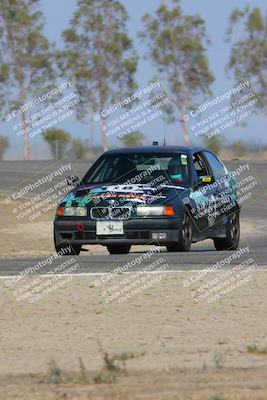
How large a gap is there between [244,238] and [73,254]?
9.60 metres

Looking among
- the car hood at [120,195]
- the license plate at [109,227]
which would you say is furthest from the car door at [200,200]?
the license plate at [109,227]

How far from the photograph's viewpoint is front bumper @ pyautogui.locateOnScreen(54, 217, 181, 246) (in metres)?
16.1

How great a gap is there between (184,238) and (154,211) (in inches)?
24.4

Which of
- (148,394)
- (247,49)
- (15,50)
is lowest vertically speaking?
(247,49)

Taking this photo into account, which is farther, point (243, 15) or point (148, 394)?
point (243, 15)

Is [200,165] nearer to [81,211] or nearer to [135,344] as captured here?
[81,211]

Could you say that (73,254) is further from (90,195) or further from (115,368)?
(115,368)

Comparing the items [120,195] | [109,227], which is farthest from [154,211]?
[109,227]

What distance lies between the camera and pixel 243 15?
8738 centimetres

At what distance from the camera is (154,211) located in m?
16.1

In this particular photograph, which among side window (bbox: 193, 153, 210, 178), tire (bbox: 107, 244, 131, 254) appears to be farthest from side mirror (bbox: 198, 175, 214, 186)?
tire (bbox: 107, 244, 131, 254)

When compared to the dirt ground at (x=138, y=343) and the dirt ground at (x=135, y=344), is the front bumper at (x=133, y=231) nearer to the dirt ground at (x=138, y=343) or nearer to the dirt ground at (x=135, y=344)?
the dirt ground at (x=135, y=344)

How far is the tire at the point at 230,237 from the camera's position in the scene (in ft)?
59.3

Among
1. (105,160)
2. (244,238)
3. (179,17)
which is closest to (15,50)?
(179,17)
